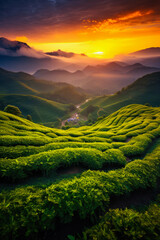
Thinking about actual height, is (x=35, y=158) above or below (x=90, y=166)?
above

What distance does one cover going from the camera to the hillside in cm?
14538

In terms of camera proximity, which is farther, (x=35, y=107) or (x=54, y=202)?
(x=35, y=107)

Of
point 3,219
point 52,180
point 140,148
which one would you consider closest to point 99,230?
point 3,219

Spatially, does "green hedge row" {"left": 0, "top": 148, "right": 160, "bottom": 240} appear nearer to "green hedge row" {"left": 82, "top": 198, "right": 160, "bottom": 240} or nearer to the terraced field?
the terraced field

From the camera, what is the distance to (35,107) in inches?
6348

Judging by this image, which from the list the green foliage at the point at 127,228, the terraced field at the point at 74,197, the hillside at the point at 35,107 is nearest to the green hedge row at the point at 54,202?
the terraced field at the point at 74,197

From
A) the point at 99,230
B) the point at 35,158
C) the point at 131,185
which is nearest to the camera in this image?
the point at 99,230

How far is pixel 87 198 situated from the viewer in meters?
6.00

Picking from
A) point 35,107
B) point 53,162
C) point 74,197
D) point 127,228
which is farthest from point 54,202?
point 35,107

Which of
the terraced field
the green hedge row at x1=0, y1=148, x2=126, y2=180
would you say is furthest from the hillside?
the terraced field

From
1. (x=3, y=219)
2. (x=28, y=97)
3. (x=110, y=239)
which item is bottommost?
(x=28, y=97)

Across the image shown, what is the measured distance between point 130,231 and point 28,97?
198596 millimetres

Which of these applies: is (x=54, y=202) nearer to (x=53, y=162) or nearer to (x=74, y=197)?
(x=74, y=197)

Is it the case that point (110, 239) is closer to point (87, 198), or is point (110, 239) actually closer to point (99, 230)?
point (99, 230)
